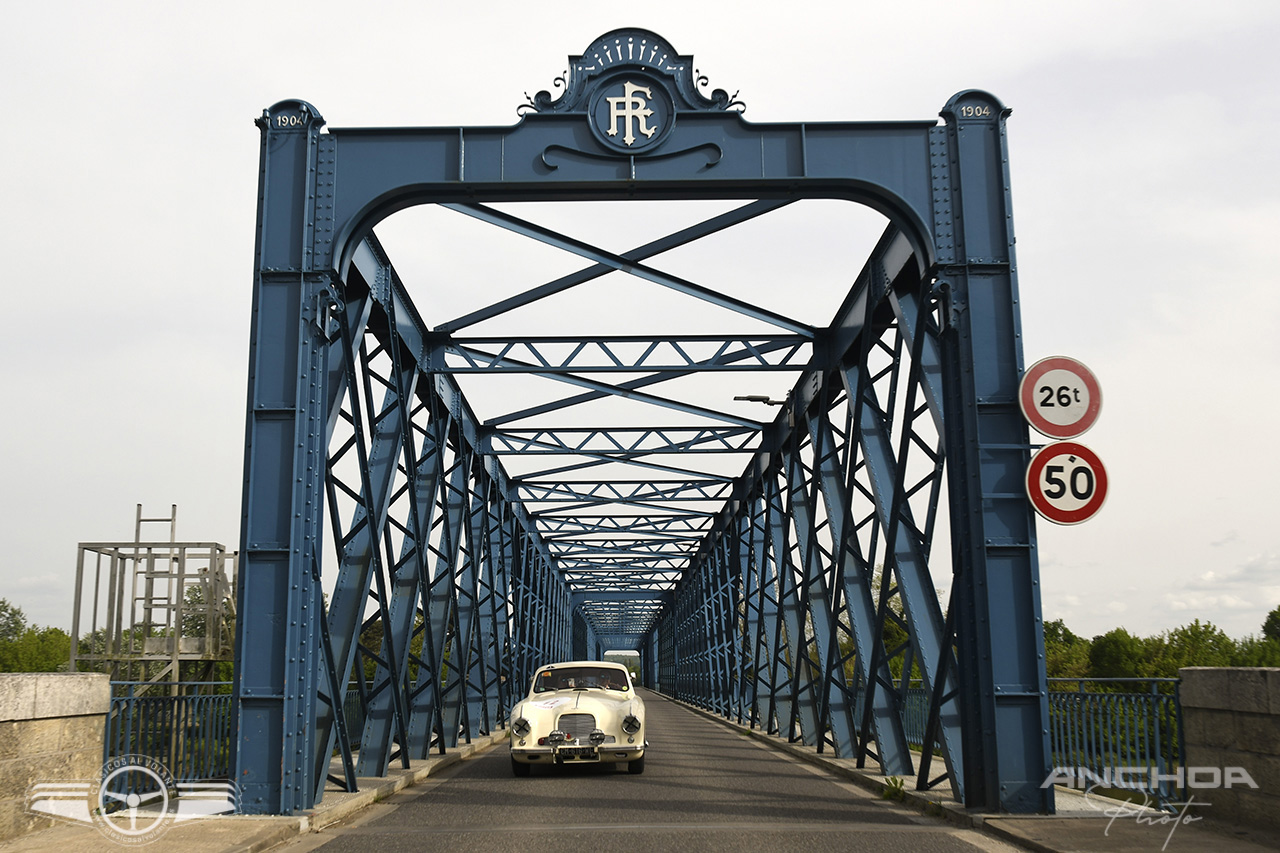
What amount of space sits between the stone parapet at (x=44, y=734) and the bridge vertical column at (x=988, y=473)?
7.20 metres

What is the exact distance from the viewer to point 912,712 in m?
14.7

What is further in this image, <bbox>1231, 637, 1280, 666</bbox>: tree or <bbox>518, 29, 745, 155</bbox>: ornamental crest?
<bbox>1231, 637, 1280, 666</bbox>: tree

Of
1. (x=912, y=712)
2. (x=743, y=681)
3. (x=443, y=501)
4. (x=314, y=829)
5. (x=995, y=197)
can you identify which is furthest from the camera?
(x=743, y=681)

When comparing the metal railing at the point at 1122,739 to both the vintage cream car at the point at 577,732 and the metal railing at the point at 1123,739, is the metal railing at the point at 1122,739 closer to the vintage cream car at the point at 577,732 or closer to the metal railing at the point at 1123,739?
the metal railing at the point at 1123,739

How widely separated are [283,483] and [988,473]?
6.43m

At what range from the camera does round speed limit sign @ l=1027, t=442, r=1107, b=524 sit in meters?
9.18

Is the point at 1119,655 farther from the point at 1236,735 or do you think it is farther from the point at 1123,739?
the point at 1236,735

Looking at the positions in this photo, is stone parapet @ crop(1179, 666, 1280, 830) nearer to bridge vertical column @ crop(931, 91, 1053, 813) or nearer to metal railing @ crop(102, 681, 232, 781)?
bridge vertical column @ crop(931, 91, 1053, 813)

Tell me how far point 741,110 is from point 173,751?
8945mm

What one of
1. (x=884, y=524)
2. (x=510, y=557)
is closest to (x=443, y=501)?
(x=884, y=524)

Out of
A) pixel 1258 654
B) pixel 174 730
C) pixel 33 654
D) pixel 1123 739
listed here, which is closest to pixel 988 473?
pixel 1123 739

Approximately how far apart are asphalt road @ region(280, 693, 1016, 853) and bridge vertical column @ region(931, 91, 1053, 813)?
944 mm

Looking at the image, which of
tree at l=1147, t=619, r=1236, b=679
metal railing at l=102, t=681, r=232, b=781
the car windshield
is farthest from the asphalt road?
tree at l=1147, t=619, r=1236, b=679

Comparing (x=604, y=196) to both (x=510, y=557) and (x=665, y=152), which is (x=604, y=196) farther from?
(x=510, y=557)
